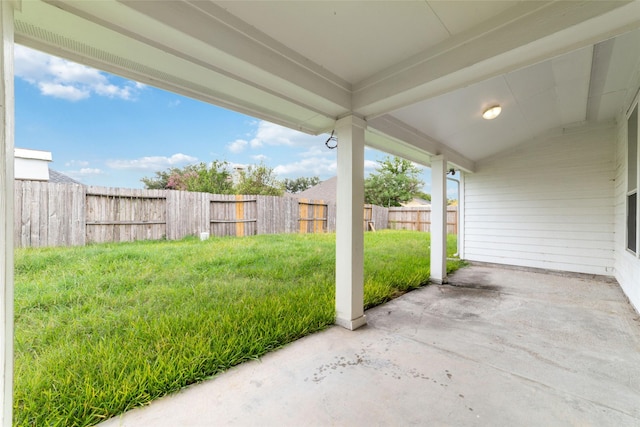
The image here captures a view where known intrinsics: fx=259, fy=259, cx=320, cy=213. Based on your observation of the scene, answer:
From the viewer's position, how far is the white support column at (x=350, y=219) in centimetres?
249

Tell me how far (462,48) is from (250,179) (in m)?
14.1

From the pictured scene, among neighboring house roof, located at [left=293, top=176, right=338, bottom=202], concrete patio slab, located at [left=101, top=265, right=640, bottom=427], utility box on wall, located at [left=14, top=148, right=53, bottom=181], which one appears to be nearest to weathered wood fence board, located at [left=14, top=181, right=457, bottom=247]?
utility box on wall, located at [left=14, top=148, right=53, bottom=181]

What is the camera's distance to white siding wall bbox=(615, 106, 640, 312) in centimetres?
304

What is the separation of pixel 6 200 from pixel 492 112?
13.5 feet

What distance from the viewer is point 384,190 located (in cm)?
1756

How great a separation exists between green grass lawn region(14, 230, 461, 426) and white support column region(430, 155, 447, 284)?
238mm

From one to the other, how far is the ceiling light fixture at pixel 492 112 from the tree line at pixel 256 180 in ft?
30.2

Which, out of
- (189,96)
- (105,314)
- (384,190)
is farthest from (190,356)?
(384,190)

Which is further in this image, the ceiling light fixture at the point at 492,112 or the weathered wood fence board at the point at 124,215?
the weathered wood fence board at the point at 124,215

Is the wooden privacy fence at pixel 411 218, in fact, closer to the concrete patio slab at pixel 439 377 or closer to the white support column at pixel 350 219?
the concrete patio slab at pixel 439 377

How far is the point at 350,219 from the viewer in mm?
2496

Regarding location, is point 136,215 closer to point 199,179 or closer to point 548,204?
point 199,179

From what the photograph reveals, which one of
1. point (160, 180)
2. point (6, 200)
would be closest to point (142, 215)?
point (6, 200)

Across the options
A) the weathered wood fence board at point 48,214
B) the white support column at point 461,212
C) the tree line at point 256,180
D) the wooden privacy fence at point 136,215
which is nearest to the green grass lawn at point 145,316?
the weathered wood fence board at point 48,214
